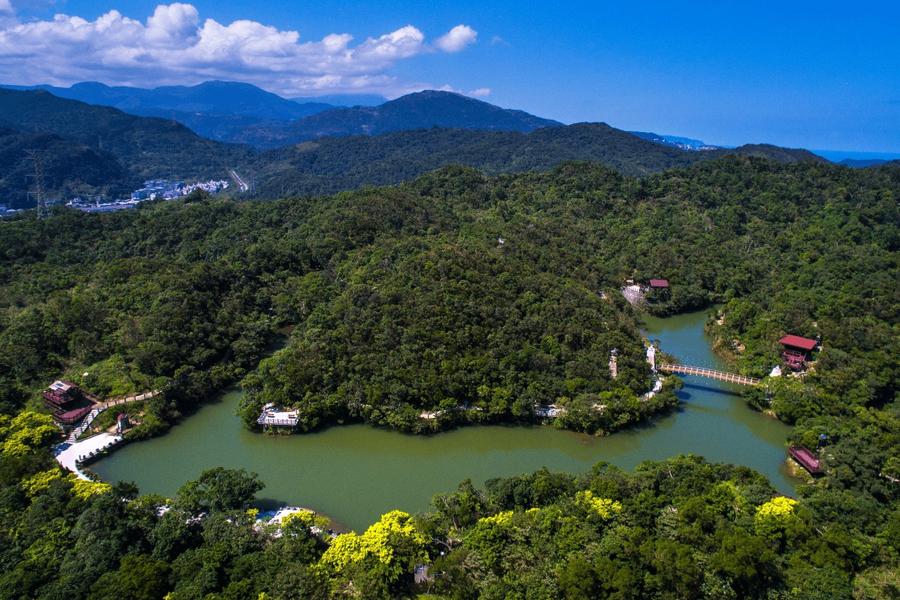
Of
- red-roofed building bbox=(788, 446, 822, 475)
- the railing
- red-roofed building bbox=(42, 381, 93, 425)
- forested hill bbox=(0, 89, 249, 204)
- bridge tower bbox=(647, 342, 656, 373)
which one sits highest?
forested hill bbox=(0, 89, 249, 204)

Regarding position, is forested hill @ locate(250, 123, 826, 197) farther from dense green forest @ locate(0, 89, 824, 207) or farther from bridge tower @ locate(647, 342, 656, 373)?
bridge tower @ locate(647, 342, 656, 373)

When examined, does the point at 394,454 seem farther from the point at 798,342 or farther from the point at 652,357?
the point at 798,342

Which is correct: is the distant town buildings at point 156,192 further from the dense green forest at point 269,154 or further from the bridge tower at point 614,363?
the bridge tower at point 614,363

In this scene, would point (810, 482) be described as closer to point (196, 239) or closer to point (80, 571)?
point (80, 571)

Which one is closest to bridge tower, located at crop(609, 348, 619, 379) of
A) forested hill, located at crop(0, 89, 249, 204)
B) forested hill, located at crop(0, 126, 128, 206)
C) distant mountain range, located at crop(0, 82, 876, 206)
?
distant mountain range, located at crop(0, 82, 876, 206)

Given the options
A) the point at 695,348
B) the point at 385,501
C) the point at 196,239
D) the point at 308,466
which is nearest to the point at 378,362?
the point at 308,466

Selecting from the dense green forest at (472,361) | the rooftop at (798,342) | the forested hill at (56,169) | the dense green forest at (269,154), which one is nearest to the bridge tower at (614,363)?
the dense green forest at (472,361)
